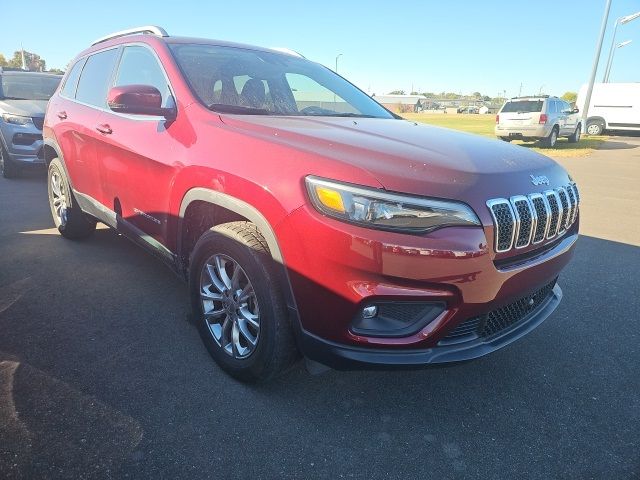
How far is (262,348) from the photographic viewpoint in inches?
87.5

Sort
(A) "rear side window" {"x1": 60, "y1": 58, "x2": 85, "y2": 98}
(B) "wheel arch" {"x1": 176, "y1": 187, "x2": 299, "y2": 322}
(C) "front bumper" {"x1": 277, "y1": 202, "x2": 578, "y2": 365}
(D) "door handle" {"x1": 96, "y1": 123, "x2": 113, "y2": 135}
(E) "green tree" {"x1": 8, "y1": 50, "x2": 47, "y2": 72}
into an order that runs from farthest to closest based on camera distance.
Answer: (E) "green tree" {"x1": 8, "y1": 50, "x2": 47, "y2": 72} < (A) "rear side window" {"x1": 60, "y1": 58, "x2": 85, "y2": 98} < (D) "door handle" {"x1": 96, "y1": 123, "x2": 113, "y2": 135} < (B) "wheel arch" {"x1": 176, "y1": 187, "x2": 299, "y2": 322} < (C) "front bumper" {"x1": 277, "y1": 202, "x2": 578, "y2": 365}

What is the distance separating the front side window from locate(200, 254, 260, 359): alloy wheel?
1.12m

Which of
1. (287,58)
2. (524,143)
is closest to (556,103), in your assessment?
(524,143)

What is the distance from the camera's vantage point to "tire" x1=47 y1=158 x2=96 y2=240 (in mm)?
4372

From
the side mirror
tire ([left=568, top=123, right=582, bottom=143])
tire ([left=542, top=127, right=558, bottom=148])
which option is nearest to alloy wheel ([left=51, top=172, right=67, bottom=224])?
the side mirror

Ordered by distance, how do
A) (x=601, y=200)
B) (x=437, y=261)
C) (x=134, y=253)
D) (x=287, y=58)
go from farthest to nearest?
(x=601, y=200) < (x=134, y=253) < (x=287, y=58) < (x=437, y=261)

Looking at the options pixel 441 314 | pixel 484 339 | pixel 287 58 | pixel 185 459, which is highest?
pixel 287 58

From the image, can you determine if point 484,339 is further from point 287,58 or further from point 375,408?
point 287,58

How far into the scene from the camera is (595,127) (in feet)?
76.3

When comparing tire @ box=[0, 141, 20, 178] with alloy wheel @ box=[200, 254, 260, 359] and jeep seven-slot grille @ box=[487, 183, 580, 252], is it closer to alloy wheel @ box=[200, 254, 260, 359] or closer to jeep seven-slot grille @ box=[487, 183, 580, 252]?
alloy wheel @ box=[200, 254, 260, 359]

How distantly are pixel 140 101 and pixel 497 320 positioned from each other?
7.60ft

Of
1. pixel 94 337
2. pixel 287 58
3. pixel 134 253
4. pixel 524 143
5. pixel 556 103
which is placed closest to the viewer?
pixel 94 337

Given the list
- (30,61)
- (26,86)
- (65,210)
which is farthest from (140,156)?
(30,61)

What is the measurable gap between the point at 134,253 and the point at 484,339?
3459 mm
